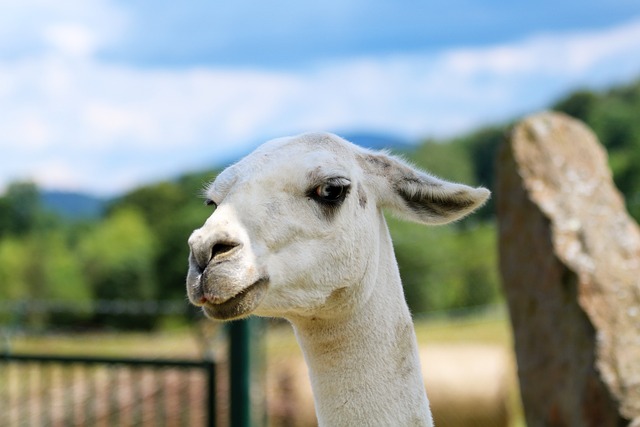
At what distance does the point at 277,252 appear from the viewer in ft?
9.23

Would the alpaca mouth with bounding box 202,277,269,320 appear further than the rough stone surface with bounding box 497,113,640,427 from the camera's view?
No

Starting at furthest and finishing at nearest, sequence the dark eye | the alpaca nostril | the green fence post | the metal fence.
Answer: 1. the metal fence
2. the green fence post
3. the dark eye
4. the alpaca nostril

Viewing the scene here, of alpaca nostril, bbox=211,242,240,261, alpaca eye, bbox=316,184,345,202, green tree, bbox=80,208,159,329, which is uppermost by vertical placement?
green tree, bbox=80,208,159,329

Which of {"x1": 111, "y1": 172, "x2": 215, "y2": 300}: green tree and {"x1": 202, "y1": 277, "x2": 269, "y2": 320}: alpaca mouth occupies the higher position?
{"x1": 111, "y1": 172, "x2": 215, "y2": 300}: green tree

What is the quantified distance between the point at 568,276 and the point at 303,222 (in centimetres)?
293

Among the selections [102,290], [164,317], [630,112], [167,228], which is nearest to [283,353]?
[164,317]

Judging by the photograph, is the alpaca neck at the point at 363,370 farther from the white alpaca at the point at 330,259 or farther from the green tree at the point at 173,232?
the green tree at the point at 173,232

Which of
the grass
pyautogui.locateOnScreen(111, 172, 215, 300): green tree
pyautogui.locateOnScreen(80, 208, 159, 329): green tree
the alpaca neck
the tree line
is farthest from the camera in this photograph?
pyautogui.locateOnScreen(80, 208, 159, 329): green tree

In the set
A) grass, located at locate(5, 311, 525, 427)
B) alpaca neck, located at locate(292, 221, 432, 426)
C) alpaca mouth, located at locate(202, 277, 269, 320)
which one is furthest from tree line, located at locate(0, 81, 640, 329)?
alpaca mouth, located at locate(202, 277, 269, 320)

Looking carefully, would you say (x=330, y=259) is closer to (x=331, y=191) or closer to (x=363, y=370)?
(x=331, y=191)

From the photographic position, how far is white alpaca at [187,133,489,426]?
8.84ft

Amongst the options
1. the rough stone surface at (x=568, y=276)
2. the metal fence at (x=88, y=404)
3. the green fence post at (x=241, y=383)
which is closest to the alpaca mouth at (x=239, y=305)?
the rough stone surface at (x=568, y=276)

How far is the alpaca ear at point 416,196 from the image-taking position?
10.2 feet

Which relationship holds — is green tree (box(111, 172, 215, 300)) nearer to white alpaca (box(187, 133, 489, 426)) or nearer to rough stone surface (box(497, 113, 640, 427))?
rough stone surface (box(497, 113, 640, 427))
